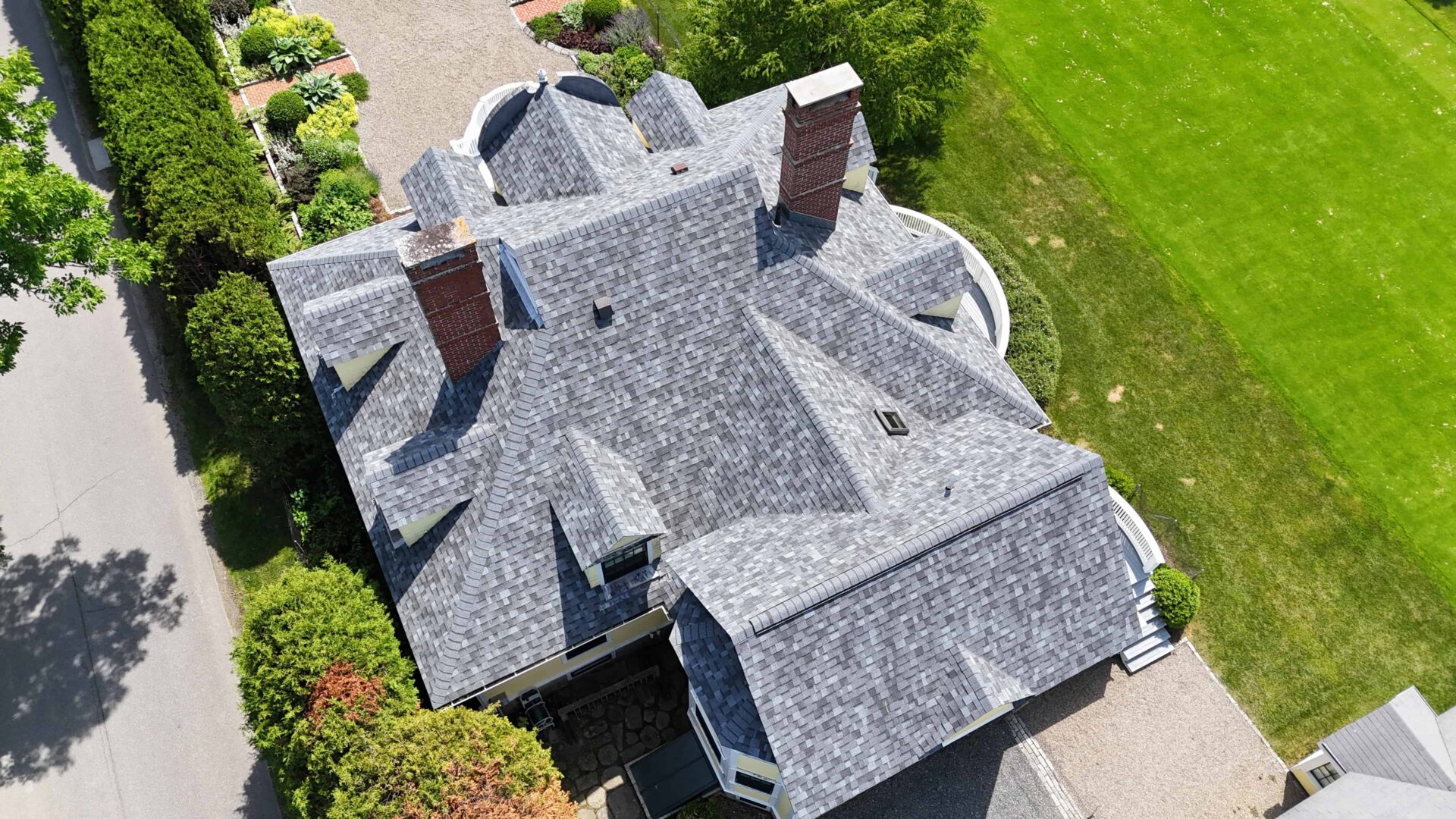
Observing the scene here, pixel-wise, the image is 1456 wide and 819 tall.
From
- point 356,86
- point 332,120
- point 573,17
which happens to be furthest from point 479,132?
point 573,17

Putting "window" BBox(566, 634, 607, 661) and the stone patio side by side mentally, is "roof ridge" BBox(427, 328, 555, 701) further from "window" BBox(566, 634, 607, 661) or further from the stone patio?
the stone patio

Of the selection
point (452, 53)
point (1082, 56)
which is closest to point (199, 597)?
point (452, 53)

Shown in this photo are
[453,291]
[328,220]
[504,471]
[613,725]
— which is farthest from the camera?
[328,220]

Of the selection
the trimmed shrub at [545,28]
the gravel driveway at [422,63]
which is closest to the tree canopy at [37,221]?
the gravel driveway at [422,63]

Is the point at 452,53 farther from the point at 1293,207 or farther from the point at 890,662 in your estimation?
the point at 1293,207

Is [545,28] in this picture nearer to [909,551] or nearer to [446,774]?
[909,551]
